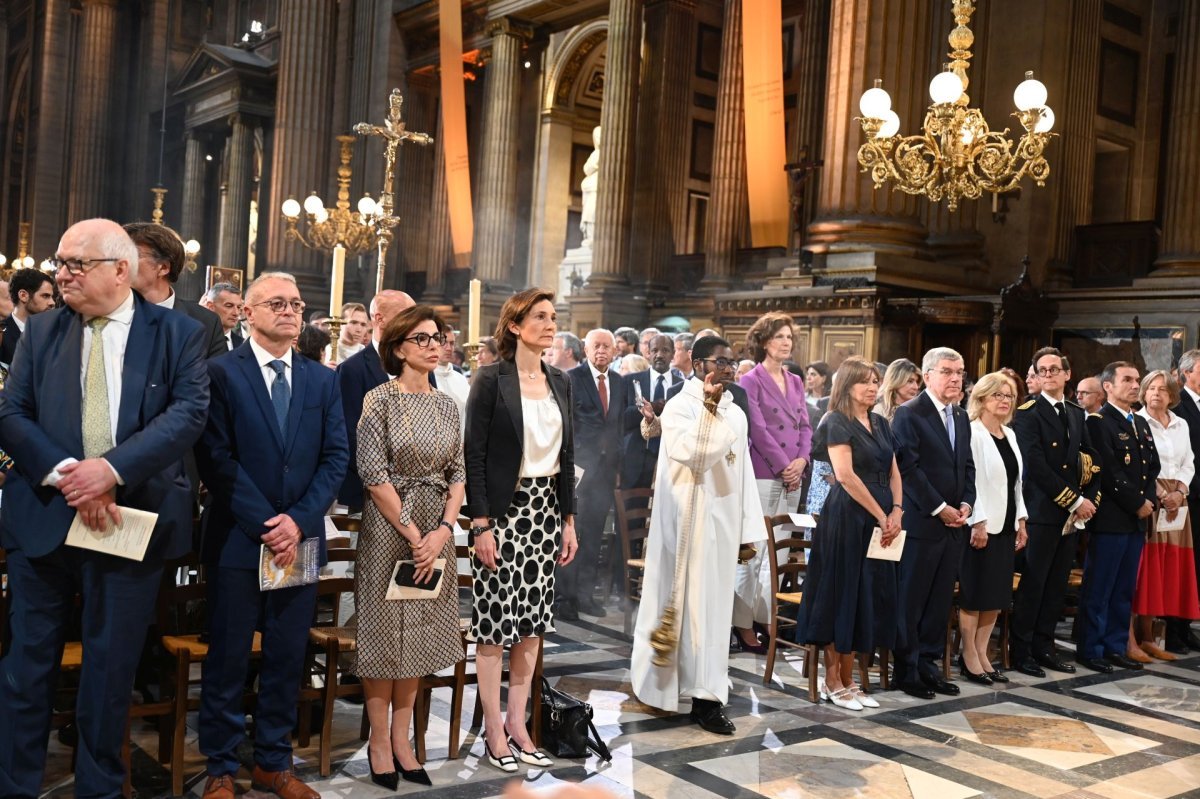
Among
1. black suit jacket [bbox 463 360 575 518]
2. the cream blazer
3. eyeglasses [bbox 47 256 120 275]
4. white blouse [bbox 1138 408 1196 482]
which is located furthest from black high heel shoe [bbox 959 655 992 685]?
eyeglasses [bbox 47 256 120 275]

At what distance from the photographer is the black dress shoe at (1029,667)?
21.5 feet

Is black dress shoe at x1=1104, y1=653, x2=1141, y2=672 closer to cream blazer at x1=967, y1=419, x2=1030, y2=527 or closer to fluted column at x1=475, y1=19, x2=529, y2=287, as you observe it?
cream blazer at x1=967, y1=419, x2=1030, y2=527

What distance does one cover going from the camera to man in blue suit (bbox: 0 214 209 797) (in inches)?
134

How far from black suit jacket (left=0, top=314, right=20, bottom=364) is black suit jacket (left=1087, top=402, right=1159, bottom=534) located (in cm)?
596

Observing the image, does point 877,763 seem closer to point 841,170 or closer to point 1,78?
point 841,170

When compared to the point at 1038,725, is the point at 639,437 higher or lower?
higher

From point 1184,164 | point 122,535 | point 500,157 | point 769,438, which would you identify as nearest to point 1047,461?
point 769,438

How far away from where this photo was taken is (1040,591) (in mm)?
6680

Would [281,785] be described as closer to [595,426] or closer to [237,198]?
[595,426]

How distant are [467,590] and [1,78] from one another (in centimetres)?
3521

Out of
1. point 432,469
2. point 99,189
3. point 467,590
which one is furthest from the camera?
point 99,189

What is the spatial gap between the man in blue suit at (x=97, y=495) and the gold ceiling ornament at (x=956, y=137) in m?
6.38

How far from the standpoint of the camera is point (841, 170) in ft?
36.2

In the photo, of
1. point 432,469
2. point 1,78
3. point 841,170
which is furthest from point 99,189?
point 432,469
